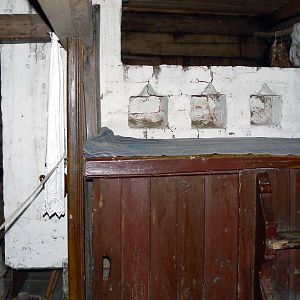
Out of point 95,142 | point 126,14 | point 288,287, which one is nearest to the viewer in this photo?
point 95,142

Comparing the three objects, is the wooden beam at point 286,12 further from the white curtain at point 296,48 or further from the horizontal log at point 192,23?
the white curtain at point 296,48

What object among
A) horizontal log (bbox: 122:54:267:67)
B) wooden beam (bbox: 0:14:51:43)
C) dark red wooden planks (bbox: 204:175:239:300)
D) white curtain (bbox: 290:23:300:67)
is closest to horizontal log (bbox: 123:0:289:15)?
horizontal log (bbox: 122:54:267:67)

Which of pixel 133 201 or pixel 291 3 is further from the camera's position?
pixel 291 3

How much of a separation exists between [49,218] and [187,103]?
1.28m

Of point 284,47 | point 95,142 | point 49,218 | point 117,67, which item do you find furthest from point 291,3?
point 49,218

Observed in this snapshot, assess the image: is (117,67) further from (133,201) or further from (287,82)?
(287,82)

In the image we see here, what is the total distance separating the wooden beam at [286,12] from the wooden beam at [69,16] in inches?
85.9

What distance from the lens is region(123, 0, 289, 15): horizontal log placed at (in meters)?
3.19

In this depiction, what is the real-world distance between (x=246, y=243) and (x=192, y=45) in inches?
91.5

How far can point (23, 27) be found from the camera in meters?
2.07

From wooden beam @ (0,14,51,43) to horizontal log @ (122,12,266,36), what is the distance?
163cm

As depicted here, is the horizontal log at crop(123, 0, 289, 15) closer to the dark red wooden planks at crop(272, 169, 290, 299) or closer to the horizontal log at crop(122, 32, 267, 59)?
the horizontal log at crop(122, 32, 267, 59)

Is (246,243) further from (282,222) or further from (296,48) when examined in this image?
(296,48)

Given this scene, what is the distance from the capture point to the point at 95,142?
1.84 metres
